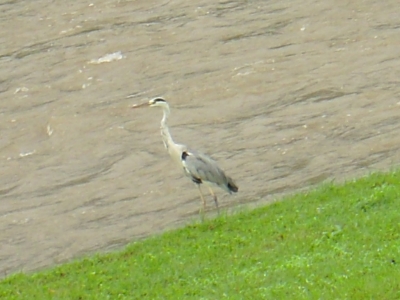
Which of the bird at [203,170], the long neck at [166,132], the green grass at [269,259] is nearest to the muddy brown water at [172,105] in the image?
the bird at [203,170]

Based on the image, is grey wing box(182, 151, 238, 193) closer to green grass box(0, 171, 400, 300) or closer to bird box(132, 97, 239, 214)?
bird box(132, 97, 239, 214)

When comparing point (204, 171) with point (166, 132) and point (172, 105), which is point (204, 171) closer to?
point (166, 132)

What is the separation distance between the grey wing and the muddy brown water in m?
0.70

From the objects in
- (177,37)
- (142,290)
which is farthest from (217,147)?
(142,290)

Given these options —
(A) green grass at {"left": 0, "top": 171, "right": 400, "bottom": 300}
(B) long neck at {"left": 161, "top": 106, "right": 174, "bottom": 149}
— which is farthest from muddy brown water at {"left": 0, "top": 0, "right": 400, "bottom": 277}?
(A) green grass at {"left": 0, "top": 171, "right": 400, "bottom": 300}

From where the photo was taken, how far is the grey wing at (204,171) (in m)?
13.5

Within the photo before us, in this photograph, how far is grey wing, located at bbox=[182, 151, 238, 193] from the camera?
44.4 ft

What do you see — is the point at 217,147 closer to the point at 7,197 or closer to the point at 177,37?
the point at 7,197

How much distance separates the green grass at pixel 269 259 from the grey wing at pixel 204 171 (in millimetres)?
907

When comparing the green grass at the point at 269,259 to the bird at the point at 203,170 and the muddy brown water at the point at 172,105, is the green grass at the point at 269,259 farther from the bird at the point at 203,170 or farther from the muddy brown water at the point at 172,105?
A: the muddy brown water at the point at 172,105

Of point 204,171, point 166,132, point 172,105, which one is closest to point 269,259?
point 204,171

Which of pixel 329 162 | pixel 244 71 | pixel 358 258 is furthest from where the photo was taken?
pixel 244 71

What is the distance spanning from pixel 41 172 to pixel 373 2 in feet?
28.3

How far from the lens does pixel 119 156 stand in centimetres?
1745
